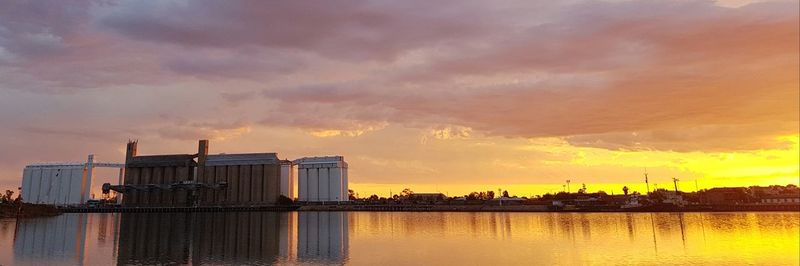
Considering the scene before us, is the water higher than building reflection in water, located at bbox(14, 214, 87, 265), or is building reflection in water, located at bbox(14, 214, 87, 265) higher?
building reflection in water, located at bbox(14, 214, 87, 265)

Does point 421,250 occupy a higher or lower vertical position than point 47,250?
lower

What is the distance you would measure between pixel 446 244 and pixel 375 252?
39.4ft

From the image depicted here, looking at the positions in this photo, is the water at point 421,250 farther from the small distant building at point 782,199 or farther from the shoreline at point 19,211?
the small distant building at point 782,199

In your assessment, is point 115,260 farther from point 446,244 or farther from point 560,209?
point 560,209

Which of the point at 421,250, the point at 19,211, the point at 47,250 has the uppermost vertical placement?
the point at 19,211

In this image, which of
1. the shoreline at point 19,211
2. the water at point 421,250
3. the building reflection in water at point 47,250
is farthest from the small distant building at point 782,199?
the shoreline at point 19,211

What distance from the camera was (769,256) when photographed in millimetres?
48594

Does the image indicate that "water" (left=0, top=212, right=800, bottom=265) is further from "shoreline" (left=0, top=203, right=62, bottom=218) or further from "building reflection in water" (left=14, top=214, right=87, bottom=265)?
"shoreline" (left=0, top=203, right=62, bottom=218)

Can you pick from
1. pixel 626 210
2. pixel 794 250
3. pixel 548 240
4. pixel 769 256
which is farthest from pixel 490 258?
pixel 626 210

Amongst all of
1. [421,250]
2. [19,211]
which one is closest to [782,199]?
[421,250]

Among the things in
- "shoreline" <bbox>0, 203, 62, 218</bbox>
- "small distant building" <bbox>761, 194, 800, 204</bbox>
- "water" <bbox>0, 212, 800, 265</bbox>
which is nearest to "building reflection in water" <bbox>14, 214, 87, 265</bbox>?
"water" <bbox>0, 212, 800, 265</bbox>

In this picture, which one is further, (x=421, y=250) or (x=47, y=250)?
(x=421, y=250)

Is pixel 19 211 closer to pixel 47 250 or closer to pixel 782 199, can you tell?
pixel 47 250

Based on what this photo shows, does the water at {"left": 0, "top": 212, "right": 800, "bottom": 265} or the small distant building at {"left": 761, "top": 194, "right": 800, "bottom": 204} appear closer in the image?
the water at {"left": 0, "top": 212, "right": 800, "bottom": 265}
